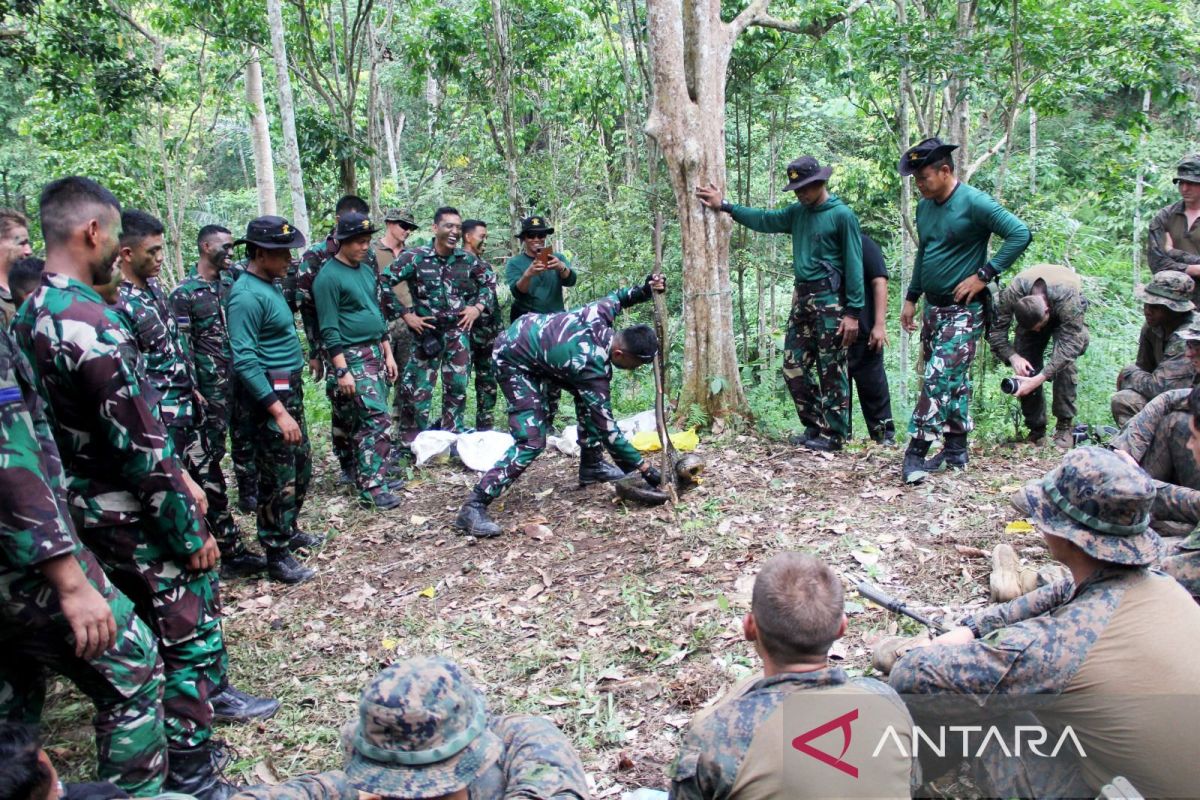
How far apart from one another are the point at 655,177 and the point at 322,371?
4146mm

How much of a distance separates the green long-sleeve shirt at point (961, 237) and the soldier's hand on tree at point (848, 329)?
64 cm

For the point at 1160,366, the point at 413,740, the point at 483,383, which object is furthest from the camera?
the point at 483,383

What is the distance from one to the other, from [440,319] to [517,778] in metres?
6.47

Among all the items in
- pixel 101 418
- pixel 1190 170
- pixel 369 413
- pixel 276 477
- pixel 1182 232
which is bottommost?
pixel 276 477

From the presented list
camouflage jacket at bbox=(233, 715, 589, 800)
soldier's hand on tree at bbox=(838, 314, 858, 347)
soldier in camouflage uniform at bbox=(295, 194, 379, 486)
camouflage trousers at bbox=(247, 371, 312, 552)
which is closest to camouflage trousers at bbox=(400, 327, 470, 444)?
soldier in camouflage uniform at bbox=(295, 194, 379, 486)

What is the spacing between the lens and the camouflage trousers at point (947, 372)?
6.42 m

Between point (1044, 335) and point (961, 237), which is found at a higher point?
point (961, 237)

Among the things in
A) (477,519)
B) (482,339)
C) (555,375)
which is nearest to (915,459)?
(555,375)

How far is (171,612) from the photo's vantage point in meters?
3.35

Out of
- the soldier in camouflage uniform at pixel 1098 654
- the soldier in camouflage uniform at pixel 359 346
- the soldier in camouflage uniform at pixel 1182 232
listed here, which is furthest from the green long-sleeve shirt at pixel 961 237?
the soldier in camouflage uniform at pixel 359 346

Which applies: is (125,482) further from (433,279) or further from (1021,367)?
(1021,367)

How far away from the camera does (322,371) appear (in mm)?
8109

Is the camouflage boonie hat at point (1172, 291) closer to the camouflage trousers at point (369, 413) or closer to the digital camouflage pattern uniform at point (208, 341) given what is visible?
the camouflage trousers at point (369, 413)

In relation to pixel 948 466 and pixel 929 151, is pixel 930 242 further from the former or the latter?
pixel 948 466
